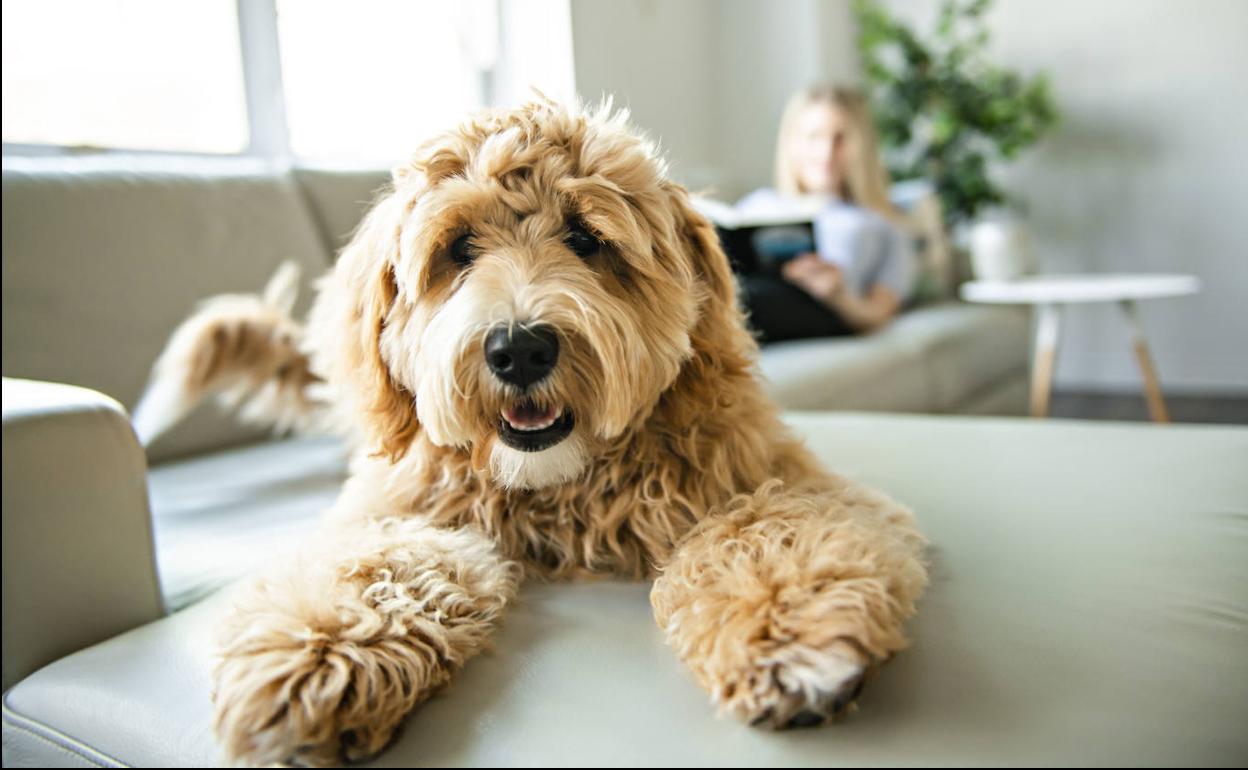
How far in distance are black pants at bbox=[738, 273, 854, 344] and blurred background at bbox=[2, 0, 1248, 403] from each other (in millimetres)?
841

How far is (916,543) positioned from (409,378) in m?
0.80

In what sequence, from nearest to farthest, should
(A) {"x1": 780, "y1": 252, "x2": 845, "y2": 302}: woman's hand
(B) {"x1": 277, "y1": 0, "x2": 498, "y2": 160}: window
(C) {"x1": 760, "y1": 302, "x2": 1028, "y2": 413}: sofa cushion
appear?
(C) {"x1": 760, "y1": 302, "x2": 1028, "y2": 413}: sofa cushion < (A) {"x1": 780, "y1": 252, "x2": 845, "y2": 302}: woman's hand < (B) {"x1": 277, "y1": 0, "x2": 498, "y2": 160}: window

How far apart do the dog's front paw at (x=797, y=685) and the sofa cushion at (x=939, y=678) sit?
19 mm

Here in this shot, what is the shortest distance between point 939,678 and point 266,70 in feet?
11.3

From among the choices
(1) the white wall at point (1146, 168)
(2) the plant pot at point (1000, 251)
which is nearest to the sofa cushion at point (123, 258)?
(2) the plant pot at point (1000, 251)

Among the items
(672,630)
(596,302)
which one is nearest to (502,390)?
(596,302)

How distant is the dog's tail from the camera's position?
84.0 inches

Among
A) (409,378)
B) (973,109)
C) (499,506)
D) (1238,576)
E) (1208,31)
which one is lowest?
(1238,576)

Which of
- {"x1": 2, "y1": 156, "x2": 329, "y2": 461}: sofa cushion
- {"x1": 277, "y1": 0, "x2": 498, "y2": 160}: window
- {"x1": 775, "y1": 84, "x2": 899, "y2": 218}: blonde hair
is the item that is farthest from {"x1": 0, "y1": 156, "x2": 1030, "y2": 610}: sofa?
{"x1": 775, "y1": 84, "x2": 899, "y2": 218}: blonde hair

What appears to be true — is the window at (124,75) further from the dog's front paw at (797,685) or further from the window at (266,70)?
the dog's front paw at (797,685)

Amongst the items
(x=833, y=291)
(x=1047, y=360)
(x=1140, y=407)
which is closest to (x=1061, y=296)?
(x=1047, y=360)

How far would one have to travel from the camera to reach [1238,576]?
1321 millimetres

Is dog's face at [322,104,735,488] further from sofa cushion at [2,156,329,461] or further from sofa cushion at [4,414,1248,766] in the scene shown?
sofa cushion at [2,156,329,461]

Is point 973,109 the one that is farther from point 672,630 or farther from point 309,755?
point 309,755
